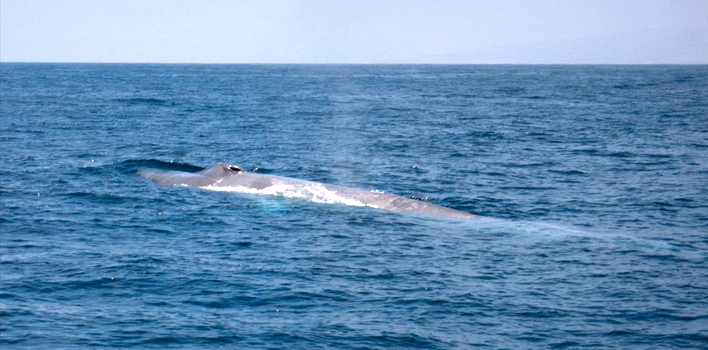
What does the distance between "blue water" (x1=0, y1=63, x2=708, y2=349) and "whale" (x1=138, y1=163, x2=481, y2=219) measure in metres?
0.96

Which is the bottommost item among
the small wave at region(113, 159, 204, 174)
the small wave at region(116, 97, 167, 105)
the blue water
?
the blue water

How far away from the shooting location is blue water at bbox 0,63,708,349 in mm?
16297

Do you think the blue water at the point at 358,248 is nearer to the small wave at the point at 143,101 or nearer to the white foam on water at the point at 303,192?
the white foam on water at the point at 303,192

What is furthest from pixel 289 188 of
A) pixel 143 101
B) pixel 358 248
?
pixel 143 101

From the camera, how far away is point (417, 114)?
73.2 metres

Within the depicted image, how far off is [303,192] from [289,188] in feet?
2.76

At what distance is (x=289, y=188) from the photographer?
31719mm

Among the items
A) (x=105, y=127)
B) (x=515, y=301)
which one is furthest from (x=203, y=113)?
(x=515, y=301)

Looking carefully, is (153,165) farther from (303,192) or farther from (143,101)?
(143,101)

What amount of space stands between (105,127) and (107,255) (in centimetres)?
3799

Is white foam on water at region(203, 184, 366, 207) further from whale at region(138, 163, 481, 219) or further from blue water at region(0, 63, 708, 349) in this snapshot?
blue water at region(0, 63, 708, 349)

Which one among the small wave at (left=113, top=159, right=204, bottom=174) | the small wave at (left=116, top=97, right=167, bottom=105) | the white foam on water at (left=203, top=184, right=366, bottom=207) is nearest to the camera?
the white foam on water at (left=203, top=184, right=366, bottom=207)

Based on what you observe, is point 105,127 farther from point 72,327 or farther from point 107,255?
point 72,327

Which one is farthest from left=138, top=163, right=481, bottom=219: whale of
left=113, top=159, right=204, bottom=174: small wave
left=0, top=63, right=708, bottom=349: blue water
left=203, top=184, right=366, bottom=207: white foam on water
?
left=113, top=159, right=204, bottom=174: small wave
